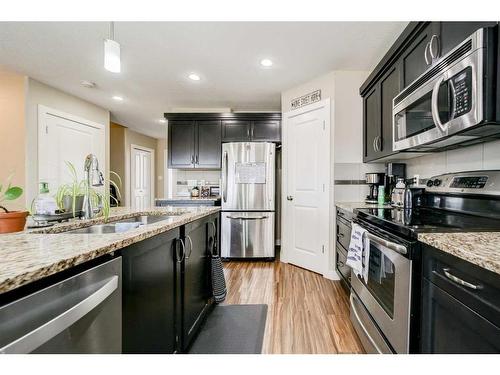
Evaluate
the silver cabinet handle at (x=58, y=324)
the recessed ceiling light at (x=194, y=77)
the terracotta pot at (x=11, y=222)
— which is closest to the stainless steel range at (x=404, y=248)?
the silver cabinet handle at (x=58, y=324)

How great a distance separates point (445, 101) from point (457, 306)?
1027mm

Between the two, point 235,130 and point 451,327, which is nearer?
point 451,327

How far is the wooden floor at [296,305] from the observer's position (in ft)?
5.36

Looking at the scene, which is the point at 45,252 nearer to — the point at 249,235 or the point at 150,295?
the point at 150,295

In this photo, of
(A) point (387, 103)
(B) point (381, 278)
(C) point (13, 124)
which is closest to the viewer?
(B) point (381, 278)

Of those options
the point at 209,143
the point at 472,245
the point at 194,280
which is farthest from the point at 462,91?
the point at 209,143

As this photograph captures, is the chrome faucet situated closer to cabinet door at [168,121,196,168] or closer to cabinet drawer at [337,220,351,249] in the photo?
cabinet drawer at [337,220,351,249]

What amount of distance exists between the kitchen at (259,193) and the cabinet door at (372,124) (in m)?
0.03

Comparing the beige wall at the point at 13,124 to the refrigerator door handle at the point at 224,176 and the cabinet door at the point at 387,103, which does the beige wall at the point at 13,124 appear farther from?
the cabinet door at the point at 387,103

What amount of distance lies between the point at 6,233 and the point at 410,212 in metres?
2.24

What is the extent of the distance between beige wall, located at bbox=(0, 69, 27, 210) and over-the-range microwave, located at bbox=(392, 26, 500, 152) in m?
4.26

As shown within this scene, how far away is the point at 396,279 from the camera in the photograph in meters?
1.18

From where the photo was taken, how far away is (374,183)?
107 inches
